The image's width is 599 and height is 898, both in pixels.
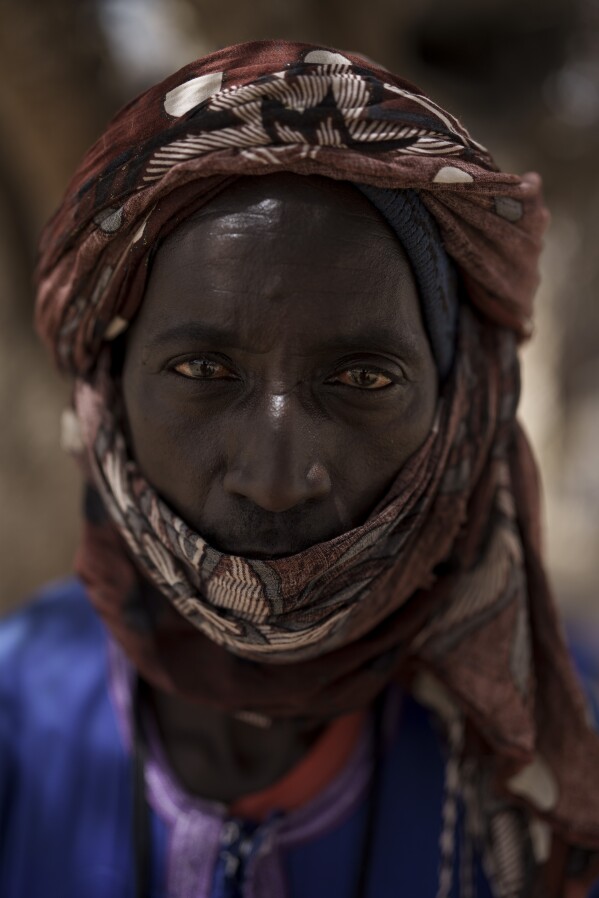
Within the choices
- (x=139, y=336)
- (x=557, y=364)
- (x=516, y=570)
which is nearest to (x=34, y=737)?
(x=139, y=336)

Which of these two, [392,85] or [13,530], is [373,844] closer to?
[392,85]

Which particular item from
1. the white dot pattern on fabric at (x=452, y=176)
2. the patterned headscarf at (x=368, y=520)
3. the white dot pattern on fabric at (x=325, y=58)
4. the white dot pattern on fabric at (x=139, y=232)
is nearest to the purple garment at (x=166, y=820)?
the patterned headscarf at (x=368, y=520)

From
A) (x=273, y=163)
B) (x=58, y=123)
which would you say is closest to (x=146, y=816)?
(x=273, y=163)

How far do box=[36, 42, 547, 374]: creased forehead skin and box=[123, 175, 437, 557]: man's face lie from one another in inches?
1.9

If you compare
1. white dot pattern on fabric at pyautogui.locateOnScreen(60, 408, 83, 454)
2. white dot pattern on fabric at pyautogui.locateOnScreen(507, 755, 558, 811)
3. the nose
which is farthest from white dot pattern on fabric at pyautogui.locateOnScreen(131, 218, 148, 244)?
white dot pattern on fabric at pyautogui.locateOnScreen(507, 755, 558, 811)

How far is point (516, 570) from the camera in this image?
1.55 meters

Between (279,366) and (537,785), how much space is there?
3.08ft

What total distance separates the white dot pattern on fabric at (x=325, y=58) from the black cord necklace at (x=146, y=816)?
1207 millimetres

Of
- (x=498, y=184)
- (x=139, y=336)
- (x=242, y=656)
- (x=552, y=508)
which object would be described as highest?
(x=498, y=184)

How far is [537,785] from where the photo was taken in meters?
1.55

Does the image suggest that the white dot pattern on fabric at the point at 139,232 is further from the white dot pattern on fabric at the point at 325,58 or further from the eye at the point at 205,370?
the white dot pattern on fabric at the point at 325,58

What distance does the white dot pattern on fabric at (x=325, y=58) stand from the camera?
122 cm

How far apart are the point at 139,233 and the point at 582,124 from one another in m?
6.15

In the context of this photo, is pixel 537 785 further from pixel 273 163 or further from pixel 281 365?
pixel 273 163
